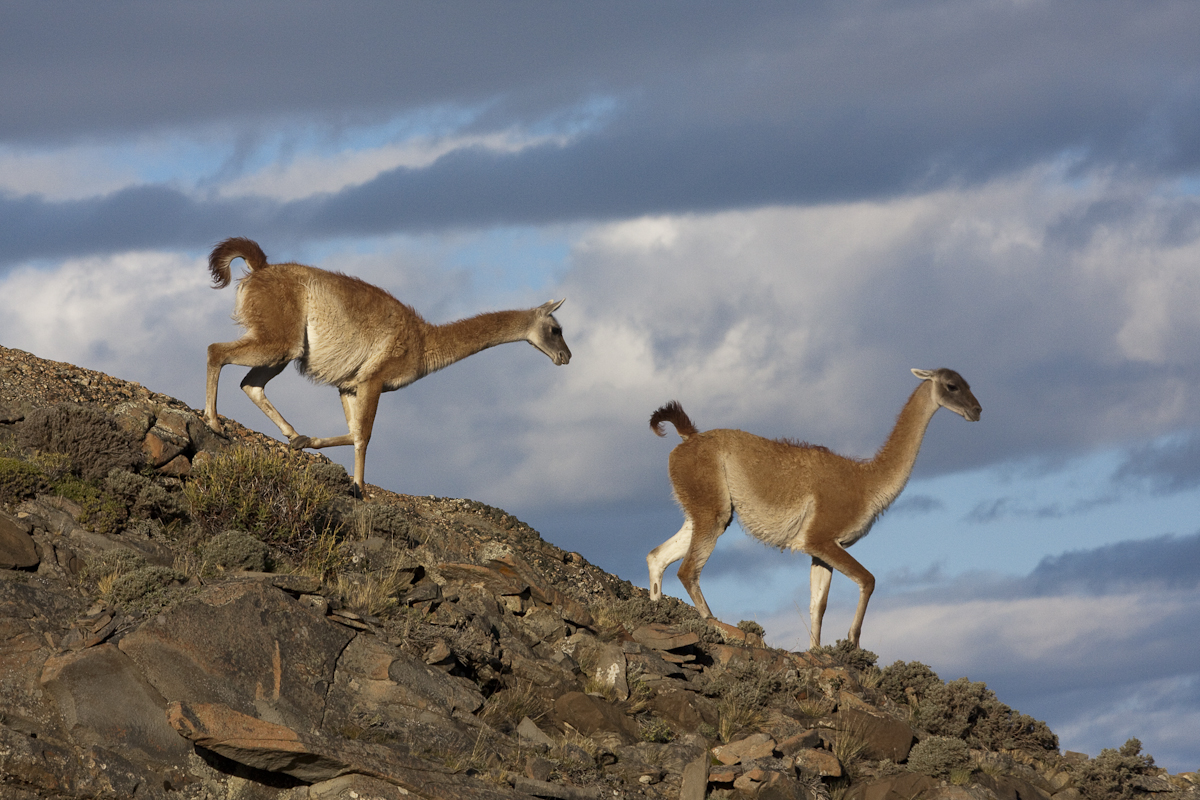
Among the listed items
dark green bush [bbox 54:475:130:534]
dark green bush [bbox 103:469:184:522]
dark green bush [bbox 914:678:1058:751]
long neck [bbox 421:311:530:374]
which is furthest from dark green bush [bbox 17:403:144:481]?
dark green bush [bbox 914:678:1058:751]

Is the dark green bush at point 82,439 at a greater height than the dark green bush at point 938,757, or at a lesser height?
greater

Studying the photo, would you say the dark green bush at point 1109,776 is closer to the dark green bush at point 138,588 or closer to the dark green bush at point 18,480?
the dark green bush at point 138,588

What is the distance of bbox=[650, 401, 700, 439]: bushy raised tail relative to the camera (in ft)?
55.1

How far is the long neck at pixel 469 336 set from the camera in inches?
730

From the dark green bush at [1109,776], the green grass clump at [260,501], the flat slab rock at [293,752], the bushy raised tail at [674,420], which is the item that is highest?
the bushy raised tail at [674,420]

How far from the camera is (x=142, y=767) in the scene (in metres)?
8.66

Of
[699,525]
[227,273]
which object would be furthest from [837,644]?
[227,273]

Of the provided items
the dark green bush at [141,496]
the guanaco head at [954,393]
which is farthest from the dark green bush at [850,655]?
the dark green bush at [141,496]

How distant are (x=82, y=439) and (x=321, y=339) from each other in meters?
4.51

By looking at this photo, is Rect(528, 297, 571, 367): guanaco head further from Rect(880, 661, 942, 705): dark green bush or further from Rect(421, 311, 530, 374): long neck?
Rect(880, 661, 942, 705): dark green bush

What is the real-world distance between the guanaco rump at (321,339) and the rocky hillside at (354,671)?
0.98 meters

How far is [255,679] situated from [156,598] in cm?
125

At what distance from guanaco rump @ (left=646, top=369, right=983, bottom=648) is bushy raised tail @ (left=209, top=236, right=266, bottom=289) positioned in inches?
259

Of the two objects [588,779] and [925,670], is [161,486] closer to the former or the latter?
[588,779]
